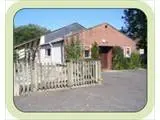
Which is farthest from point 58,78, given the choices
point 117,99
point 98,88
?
point 117,99

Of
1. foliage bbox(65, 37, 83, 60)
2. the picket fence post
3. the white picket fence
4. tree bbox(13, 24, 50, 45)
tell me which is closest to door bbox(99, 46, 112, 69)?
the white picket fence

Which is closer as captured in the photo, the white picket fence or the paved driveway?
the paved driveway

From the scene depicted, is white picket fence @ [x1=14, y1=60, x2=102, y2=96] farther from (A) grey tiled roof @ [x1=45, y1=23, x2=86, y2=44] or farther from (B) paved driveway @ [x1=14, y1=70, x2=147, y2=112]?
(A) grey tiled roof @ [x1=45, y1=23, x2=86, y2=44]

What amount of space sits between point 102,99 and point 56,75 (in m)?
1.80

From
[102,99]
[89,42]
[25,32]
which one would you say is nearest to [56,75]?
[89,42]

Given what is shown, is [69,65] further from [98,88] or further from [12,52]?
[12,52]

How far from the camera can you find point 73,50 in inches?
280

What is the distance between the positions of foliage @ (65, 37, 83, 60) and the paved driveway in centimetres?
103

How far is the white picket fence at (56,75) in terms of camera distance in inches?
212

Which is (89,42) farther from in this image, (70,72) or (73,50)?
(70,72)

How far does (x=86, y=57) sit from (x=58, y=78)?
1.29 meters

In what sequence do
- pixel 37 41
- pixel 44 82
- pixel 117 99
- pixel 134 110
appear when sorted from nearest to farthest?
pixel 134 110 → pixel 37 41 → pixel 117 99 → pixel 44 82

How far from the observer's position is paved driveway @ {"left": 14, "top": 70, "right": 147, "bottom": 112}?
12.1ft

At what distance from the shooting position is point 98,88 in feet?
19.3
